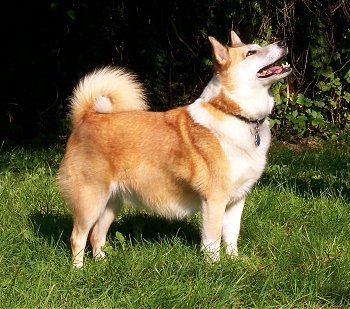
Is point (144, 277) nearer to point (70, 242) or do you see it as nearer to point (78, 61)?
point (70, 242)

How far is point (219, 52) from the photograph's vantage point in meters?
3.59

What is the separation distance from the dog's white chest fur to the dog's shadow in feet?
1.72

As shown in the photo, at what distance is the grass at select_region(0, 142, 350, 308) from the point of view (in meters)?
2.96

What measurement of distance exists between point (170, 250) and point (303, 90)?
Answer: 5394 mm

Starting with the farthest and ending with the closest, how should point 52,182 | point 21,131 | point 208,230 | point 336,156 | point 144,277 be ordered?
point 21,131
point 336,156
point 52,182
point 208,230
point 144,277

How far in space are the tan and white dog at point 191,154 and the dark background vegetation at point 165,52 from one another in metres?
4.34

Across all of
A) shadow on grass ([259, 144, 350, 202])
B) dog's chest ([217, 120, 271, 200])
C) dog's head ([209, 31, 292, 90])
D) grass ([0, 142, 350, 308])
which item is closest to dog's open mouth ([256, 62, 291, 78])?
dog's head ([209, 31, 292, 90])

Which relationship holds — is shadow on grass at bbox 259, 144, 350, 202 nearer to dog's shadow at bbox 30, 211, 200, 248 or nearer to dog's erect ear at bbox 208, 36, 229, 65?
dog's shadow at bbox 30, 211, 200, 248

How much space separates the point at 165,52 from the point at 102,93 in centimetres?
480

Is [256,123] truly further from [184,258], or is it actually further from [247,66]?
[184,258]

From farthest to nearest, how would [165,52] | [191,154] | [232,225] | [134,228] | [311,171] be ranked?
[165,52]
[311,171]
[134,228]
[232,225]
[191,154]

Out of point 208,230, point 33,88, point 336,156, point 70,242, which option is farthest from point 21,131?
point 208,230

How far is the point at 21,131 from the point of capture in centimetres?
834

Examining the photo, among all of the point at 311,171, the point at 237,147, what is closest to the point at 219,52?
the point at 237,147
